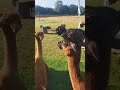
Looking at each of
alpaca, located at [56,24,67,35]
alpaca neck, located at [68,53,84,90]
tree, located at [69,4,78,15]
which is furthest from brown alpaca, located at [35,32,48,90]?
tree, located at [69,4,78,15]

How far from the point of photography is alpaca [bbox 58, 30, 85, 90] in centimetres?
648

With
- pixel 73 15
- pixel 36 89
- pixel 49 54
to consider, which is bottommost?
pixel 36 89

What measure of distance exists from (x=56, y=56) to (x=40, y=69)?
267mm

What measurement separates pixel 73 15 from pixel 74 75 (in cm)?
77

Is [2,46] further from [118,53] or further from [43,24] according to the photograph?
[118,53]

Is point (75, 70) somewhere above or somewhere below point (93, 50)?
below

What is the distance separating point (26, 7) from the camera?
21.2 ft

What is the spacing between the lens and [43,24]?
21.1ft

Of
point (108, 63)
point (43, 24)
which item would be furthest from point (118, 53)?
point (43, 24)

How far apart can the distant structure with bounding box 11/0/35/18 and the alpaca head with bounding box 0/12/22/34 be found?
86 millimetres

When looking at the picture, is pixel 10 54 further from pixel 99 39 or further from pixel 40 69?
pixel 99 39

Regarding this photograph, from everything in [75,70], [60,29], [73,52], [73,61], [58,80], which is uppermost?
[60,29]

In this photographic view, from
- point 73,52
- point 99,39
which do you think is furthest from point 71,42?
point 99,39

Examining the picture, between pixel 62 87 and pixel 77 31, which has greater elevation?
pixel 77 31
